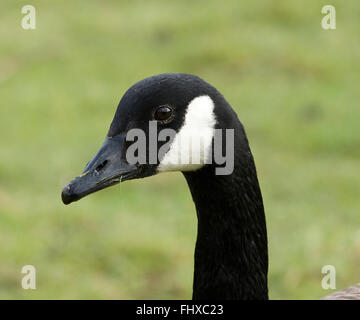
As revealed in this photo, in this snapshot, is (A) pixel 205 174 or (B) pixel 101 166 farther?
(A) pixel 205 174

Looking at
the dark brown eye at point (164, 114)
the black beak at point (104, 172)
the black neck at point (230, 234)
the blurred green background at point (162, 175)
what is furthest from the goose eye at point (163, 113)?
the blurred green background at point (162, 175)

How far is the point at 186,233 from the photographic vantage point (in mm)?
6379

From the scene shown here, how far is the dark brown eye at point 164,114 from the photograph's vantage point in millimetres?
2900

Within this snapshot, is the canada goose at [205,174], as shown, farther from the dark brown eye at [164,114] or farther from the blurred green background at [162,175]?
the blurred green background at [162,175]

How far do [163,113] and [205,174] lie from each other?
0.32 m

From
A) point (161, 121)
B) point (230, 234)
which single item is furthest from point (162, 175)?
point (161, 121)

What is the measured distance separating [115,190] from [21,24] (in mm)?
5179

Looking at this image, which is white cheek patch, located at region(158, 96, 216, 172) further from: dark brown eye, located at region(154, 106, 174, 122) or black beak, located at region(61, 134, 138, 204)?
black beak, located at region(61, 134, 138, 204)

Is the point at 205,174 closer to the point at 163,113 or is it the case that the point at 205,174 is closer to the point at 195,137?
the point at 195,137

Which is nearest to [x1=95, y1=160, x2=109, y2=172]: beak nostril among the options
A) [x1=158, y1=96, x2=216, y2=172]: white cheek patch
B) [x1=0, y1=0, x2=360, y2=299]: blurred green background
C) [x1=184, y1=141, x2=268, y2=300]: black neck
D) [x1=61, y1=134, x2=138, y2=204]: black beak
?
[x1=61, y1=134, x2=138, y2=204]: black beak

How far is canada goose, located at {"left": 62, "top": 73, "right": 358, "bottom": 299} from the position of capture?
9.46 ft

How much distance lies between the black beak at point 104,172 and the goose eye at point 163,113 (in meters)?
0.16

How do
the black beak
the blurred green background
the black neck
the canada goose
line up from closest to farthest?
the black beak → the canada goose → the black neck → the blurred green background

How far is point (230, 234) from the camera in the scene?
311cm
